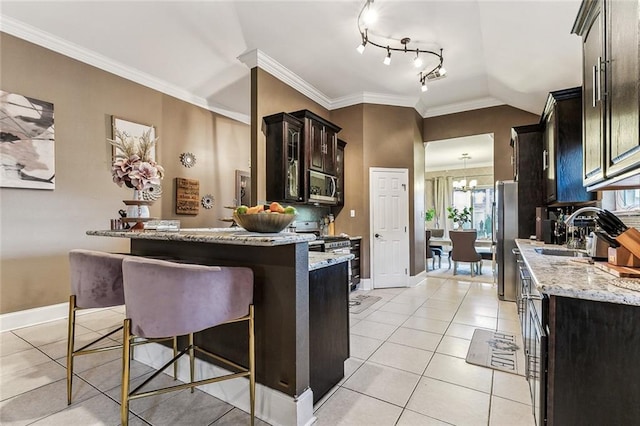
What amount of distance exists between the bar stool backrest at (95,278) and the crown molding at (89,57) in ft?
9.92

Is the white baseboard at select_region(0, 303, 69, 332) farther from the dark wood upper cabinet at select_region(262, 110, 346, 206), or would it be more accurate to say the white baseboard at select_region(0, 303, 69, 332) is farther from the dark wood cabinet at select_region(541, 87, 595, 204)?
the dark wood cabinet at select_region(541, 87, 595, 204)

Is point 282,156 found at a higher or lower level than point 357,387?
higher

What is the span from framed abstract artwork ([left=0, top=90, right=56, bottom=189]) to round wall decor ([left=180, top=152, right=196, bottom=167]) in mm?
1619

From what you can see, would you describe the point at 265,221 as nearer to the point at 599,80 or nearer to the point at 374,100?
the point at 599,80

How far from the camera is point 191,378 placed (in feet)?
6.53

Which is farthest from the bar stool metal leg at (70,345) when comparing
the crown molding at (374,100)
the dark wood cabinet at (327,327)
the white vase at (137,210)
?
the crown molding at (374,100)

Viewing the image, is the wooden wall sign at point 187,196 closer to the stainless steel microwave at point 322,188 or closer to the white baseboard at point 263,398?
the stainless steel microwave at point 322,188

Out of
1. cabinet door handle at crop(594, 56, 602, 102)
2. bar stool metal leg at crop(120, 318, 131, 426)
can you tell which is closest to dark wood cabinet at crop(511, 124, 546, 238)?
cabinet door handle at crop(594, 56, 602, 102)

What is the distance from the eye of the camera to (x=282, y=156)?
12.9 feet

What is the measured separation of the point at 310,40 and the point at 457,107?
131 inches

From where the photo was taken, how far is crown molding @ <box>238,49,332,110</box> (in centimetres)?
391

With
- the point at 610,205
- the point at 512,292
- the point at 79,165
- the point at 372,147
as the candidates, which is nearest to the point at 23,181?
the point at 79,165

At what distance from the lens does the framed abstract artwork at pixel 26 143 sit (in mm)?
3094

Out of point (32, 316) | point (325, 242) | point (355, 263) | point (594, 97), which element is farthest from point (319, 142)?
point (32, 316)
